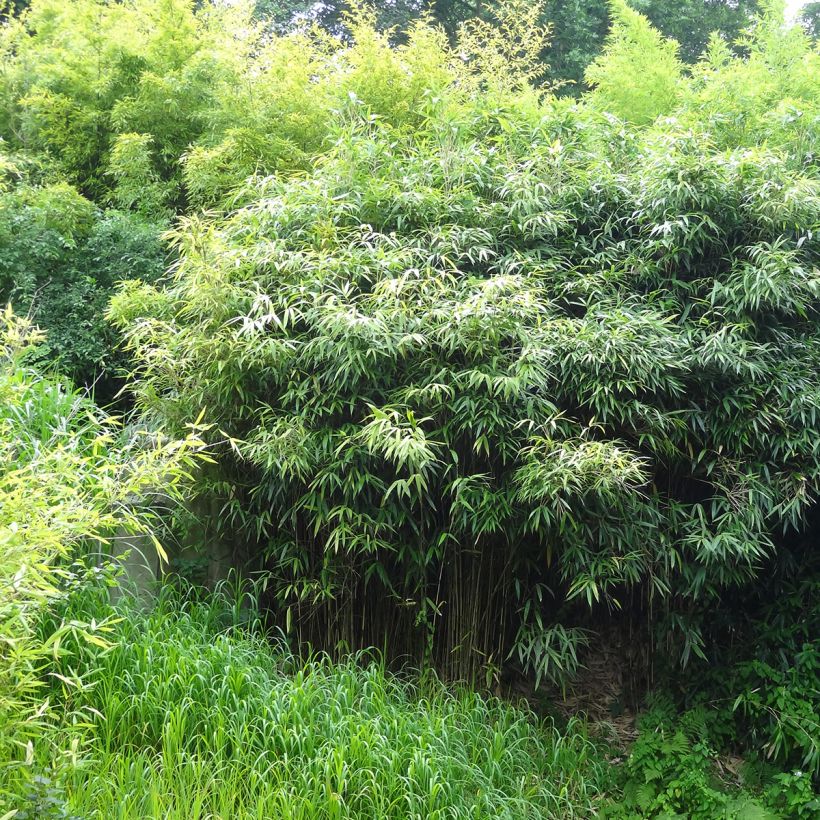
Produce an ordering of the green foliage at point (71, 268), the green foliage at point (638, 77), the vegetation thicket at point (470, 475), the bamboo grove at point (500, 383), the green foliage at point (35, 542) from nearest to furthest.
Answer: the green foliage at point (35, 542), the vegetation thicket at point (470, 475), the bamboo grove at point (500, 383), the green foliage at point (71, 268), the green foliage at point (638, 77)

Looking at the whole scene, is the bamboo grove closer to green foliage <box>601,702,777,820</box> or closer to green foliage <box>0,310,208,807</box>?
green foliage <box>601,702,777,820</box>

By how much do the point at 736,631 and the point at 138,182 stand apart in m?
4.97

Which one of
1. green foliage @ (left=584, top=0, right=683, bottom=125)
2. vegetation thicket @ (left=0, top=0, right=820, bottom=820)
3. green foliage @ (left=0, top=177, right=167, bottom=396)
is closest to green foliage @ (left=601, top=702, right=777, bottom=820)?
vegetation thicket @ (left=0, top=0, right=820, bottom=820)

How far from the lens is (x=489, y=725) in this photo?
386 centimetres

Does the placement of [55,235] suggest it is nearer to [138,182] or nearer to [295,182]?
[138,182]

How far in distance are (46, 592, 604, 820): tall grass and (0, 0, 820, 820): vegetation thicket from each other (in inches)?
0.6

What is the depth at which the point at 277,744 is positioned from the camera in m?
3.17

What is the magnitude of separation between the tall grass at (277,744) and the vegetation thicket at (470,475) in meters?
0.01

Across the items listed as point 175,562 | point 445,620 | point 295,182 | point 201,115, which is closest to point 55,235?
point 201,115

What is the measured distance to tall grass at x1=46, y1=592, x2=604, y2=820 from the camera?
9.57 feet

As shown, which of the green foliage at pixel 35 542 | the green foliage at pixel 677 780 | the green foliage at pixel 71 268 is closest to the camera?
the green foliage at pixel 35 542

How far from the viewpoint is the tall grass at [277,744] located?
115 inches

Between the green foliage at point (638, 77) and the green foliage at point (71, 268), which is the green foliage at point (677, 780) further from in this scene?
the green foliage at point (638, 77)

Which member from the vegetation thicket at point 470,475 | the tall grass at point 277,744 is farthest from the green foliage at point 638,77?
the tall grass at point 277,744
